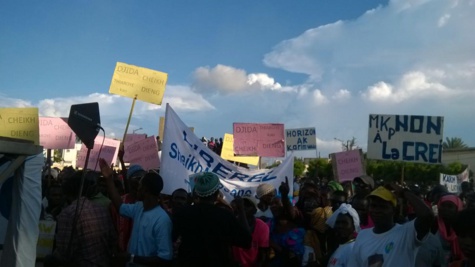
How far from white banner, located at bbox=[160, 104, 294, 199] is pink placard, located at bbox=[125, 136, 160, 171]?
1.86 meters

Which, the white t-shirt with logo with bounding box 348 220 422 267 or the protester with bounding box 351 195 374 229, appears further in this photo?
the protester with bounding box 351 195 374 229

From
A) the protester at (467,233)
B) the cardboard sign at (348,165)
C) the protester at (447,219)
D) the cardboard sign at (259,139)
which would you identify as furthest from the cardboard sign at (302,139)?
the protester at (467,233)

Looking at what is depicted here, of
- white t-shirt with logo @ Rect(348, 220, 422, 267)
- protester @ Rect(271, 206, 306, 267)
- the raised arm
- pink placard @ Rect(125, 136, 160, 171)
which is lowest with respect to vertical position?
protester @ Rect(271, 206, 306, 267)

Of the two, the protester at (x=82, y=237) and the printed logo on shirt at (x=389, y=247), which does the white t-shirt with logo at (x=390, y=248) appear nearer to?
the printed logo on shirt at (x=389, y=247)

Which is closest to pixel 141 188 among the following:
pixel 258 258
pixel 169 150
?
pixel 258 258

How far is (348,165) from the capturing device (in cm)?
1139

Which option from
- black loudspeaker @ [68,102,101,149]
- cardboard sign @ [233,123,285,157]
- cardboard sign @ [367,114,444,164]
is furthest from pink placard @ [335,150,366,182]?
→ black loudspeaker @ [68,102,101,149]

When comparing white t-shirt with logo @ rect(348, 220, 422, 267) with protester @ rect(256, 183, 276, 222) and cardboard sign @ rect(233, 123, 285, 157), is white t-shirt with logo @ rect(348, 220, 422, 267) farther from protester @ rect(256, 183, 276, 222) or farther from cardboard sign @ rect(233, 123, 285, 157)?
cardboard sign @ rect(233, 123, 285, 157)

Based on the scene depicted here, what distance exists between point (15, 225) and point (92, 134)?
144cm

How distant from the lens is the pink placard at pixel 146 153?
10.0 m

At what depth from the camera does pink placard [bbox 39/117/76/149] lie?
11000mm

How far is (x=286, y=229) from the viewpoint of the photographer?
19.4ft

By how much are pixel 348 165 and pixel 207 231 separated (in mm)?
7902

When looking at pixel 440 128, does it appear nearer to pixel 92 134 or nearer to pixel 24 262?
pixel 92 134
